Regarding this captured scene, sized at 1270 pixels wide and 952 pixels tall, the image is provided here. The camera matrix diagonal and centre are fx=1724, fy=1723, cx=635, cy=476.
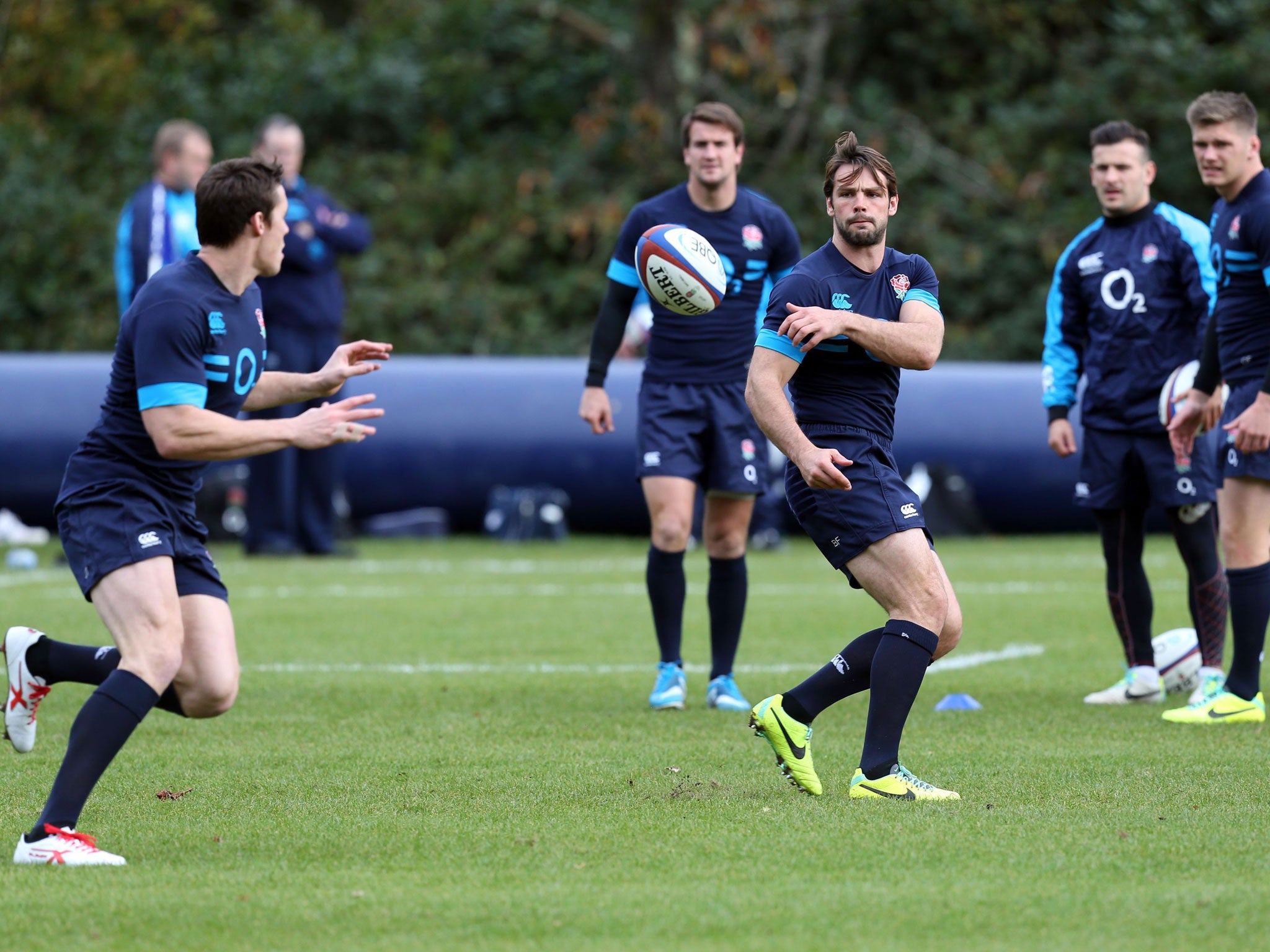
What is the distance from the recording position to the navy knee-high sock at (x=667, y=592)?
7.67 meters

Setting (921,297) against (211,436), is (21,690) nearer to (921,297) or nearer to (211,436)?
(211,436)

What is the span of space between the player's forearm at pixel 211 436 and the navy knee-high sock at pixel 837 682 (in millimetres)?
1896

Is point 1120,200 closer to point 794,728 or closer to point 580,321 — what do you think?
point 794,728

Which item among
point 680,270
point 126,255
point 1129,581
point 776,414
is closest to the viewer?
point 776,414

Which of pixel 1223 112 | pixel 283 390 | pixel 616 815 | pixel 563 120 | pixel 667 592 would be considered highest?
pixel 563 120

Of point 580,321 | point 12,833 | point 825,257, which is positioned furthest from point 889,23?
point 12,833

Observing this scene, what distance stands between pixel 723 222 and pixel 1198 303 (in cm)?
208

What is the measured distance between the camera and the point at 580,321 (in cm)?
2192

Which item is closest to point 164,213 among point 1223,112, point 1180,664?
point 1180,664

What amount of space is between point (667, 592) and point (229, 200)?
3.32m

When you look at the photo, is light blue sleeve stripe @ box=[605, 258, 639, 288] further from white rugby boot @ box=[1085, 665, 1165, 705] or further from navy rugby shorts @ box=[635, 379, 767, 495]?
white rugby boot @ box=[1085, 665, 1165, 705]

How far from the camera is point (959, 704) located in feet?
24.0

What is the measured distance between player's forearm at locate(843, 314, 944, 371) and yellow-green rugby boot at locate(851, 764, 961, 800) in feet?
4.17

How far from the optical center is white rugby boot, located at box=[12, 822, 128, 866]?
14.9 ft
